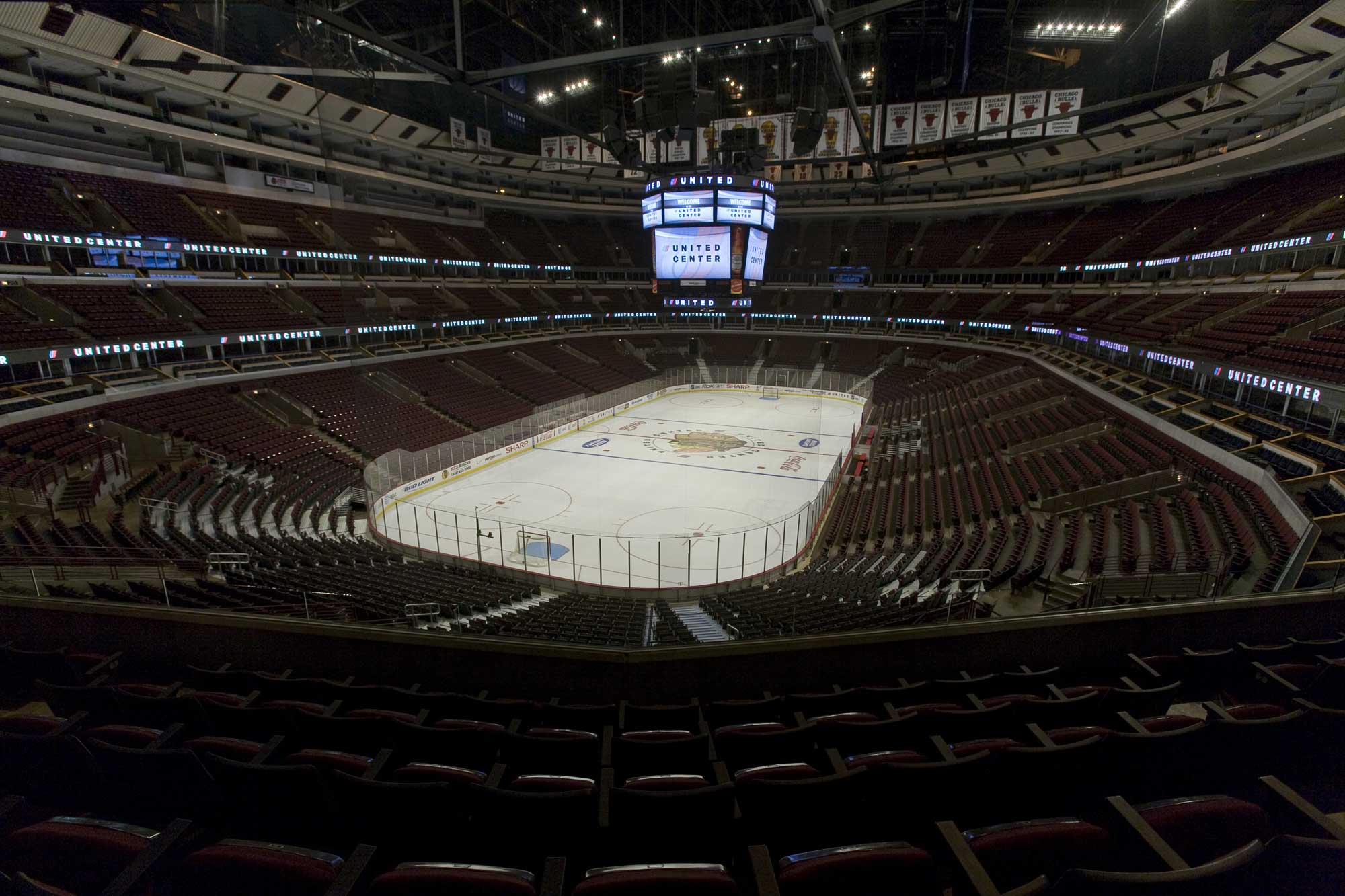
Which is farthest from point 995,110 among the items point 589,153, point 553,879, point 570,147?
point 553,879

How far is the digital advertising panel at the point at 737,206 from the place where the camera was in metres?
21.7

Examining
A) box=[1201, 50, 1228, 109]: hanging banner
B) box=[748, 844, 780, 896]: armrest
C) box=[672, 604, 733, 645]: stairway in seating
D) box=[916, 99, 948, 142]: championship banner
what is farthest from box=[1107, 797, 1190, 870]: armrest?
box=[916, 99, 948, 142]: championship banner

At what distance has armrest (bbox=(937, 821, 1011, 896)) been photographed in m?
1.95

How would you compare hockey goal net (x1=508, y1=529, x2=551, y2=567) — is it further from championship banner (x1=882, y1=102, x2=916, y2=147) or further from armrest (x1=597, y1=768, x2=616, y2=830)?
championship banner (x1=882, y1=102, x2=916, y2=147)

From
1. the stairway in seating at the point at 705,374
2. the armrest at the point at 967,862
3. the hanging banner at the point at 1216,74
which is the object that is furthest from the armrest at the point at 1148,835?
the stairway in seating at the point at 705,374

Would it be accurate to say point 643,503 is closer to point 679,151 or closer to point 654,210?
point 654,210

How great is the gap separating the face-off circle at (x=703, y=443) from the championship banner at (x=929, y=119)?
15057 mm

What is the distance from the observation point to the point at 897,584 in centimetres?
1145

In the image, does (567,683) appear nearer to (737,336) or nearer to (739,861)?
(739,861)

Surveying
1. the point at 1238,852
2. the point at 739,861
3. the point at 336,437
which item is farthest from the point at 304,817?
the point at 336,437

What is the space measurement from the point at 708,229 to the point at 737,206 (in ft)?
4.39

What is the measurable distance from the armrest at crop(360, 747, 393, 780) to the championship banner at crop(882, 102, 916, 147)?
2893 centimetres

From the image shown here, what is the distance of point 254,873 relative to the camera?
6.53ft

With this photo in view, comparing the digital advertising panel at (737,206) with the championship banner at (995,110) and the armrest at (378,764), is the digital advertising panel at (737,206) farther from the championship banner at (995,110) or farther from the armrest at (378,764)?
the armrest at (378,764)
